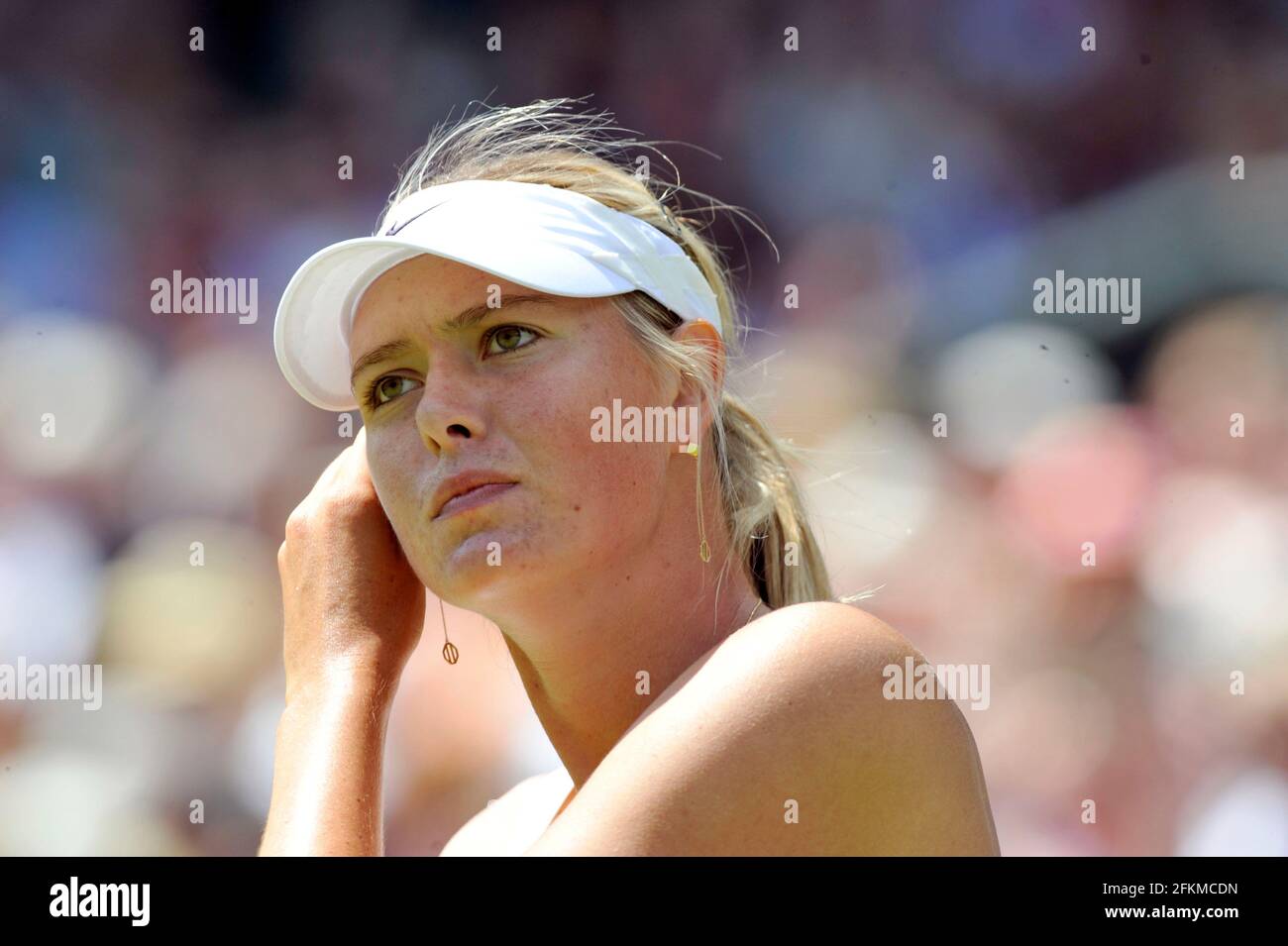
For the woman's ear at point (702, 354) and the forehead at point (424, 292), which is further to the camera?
the woman's ear at point (702, 354)

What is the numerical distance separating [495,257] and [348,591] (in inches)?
22.4

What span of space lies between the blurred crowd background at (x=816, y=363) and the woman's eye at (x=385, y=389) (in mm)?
1650

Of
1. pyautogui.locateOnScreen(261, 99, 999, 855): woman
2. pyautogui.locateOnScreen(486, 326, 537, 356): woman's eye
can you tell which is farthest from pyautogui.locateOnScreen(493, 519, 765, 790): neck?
pyautogui.locateOnScreen(486, 326, 537, 356): woman's eye

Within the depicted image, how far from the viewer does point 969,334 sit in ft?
13.0

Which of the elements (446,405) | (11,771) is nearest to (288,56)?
(11,771)

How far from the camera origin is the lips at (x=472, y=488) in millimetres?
1654

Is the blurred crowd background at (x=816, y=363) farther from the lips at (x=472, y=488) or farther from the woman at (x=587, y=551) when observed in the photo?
the lips at (x=472, y=488)

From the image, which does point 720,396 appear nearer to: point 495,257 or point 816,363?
point 495,257

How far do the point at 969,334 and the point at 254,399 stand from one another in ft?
7.14

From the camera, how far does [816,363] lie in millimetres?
4000

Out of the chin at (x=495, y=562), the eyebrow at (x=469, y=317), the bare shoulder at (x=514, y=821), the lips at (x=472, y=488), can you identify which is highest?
the eyebrow at (x=469, y=317)

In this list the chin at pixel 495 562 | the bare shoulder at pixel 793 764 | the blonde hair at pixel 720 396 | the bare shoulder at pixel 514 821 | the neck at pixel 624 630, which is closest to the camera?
the bare shoulder at pixel 793 764

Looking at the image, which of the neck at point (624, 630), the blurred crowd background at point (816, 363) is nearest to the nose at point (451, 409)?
the neck at point (624, 630)

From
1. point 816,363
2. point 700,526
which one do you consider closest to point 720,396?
point 700,526
